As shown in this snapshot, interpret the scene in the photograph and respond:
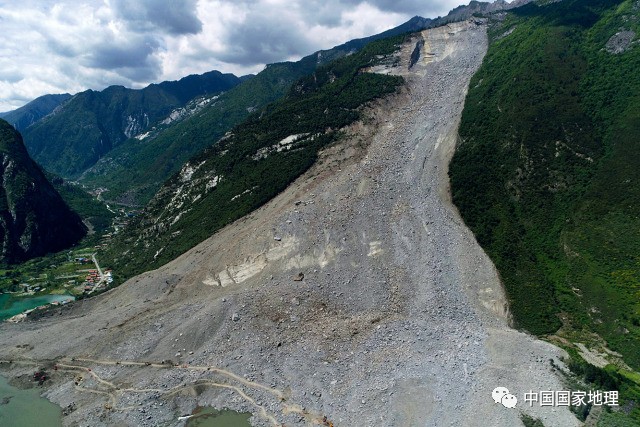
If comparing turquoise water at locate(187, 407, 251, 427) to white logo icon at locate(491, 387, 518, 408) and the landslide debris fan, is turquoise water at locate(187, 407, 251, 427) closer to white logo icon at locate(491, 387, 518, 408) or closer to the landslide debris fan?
white logo icon at locate(491, 387, 518, 408)

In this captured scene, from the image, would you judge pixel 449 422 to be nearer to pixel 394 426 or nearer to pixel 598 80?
pixel 394 426

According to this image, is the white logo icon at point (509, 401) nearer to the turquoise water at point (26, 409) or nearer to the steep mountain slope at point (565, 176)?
the steep mountain slope at point (565, 176)

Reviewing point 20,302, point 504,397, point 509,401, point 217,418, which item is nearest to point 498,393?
point 504,397

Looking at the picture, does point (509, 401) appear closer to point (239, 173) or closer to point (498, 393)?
point (498, 393)

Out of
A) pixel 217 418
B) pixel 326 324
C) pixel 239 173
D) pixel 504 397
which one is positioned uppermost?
pixel 239 173

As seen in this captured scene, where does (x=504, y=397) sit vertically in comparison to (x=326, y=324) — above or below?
below

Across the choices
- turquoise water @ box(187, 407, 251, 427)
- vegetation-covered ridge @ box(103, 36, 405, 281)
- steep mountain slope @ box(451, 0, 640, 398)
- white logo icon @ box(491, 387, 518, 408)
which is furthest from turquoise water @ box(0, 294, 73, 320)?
steep mountain slope @ box(451, 0, 640, 398)

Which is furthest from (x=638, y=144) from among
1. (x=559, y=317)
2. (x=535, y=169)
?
(x=559, y=317)
